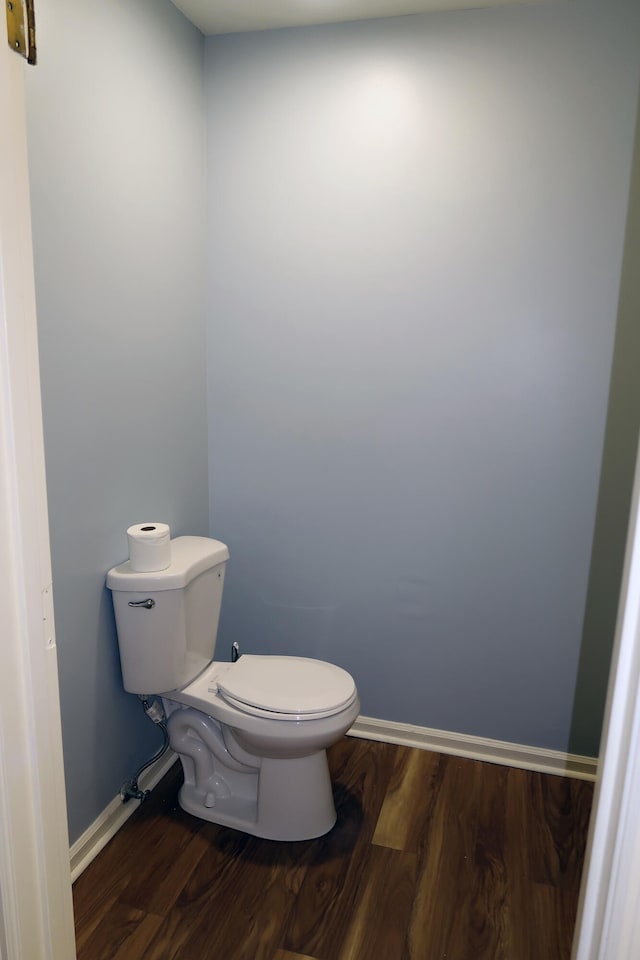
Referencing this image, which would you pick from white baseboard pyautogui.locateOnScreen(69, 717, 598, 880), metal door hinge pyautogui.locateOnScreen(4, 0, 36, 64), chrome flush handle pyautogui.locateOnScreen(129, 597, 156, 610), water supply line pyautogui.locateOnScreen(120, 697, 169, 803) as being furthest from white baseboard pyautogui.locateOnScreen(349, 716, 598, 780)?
metal door hinge pyautogui.locateOnScreen(4, 0, 36, 64)

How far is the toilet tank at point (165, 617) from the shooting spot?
1770 mm

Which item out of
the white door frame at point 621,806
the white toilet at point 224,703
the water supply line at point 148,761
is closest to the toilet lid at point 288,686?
the white toilet at point 224,703

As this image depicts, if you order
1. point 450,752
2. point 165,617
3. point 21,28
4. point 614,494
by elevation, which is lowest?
point 450,752

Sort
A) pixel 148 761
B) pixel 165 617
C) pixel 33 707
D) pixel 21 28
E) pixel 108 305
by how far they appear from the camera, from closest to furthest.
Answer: pixel 21 28
pixel 33 707
pixel 108 305
pixel 165 617
pixel 148 761

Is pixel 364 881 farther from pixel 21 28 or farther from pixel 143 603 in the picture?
pixel 21 28

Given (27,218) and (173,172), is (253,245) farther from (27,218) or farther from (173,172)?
(27,218)

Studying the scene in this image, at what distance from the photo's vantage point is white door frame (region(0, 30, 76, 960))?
34.5 inches

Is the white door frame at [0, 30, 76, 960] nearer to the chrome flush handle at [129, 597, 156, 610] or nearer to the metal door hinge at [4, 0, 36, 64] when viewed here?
the metal door hinge at [4, 0, 36, 64]

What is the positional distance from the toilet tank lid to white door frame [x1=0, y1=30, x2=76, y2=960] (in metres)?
0.72

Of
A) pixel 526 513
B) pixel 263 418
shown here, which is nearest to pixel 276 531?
pixel 263 418

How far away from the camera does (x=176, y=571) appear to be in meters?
1.80

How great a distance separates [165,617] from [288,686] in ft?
1.37

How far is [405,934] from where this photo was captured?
5.15 ft

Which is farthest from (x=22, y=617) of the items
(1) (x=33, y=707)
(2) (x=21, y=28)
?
(2) (x=21, y=28)
